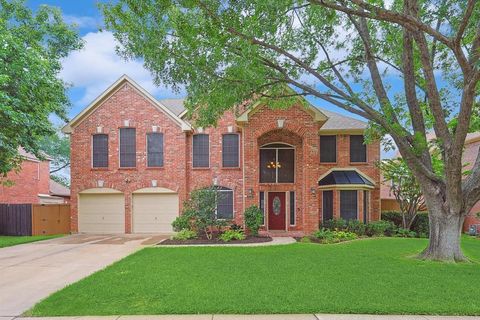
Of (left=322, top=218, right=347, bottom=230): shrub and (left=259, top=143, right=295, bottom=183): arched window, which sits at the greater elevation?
(left=259, top=143, right=295, bottom=183): arched window

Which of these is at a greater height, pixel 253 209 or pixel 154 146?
pixel 154 146

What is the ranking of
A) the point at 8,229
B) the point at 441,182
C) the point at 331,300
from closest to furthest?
the point at 331,300, the point at 441,182, the point at 8,229

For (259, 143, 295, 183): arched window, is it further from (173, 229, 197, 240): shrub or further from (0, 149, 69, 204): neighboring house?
(0, 149, 69, 204): neighboring house

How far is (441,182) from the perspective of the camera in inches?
415

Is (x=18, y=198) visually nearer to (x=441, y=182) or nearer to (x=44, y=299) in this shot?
(x=44, y=299)

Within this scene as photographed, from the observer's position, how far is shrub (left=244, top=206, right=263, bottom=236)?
16.3 meters

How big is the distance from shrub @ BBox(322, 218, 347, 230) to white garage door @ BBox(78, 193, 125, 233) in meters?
10.4

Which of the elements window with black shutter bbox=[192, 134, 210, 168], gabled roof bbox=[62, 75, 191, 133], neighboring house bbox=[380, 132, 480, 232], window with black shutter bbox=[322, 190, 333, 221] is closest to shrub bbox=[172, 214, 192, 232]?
window with black shutter bbox=[192, 134, 210, 168]

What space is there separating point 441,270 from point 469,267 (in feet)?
3.60

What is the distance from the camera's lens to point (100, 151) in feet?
64.5

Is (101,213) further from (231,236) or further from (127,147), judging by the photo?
(231,236)

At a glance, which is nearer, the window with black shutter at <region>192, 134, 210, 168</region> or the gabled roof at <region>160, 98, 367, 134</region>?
the gabled roof at <region>160, 98, 367, 134</region>

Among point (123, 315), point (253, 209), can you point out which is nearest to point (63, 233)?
point (253, 209)

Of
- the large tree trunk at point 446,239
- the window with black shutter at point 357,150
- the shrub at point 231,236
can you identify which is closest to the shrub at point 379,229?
the window with black shutter at point 357,150
